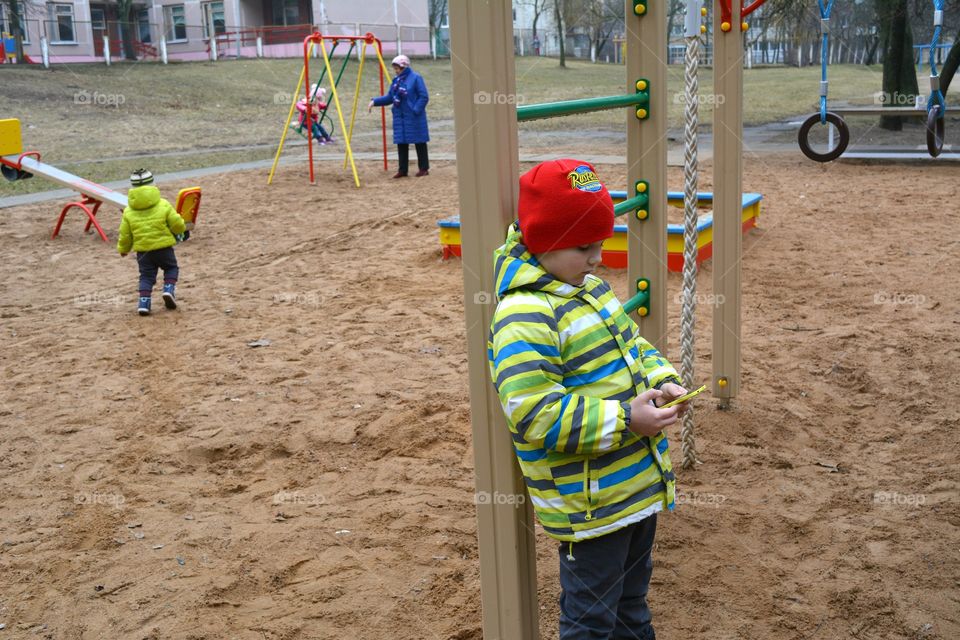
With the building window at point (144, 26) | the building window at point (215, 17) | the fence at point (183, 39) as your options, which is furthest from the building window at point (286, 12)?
the building window at point (144, 26)

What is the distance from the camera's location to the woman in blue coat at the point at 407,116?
13.2 meters

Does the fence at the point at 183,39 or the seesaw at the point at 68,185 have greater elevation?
the fence at the point at 183,39

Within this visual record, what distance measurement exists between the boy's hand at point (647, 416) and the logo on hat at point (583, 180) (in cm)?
49

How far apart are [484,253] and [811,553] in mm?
1857

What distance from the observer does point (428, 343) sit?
5.96 metres

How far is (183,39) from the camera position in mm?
42656

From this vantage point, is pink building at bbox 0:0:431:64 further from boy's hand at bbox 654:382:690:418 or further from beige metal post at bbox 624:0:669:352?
boy's hand at bbox 654:382:690:418

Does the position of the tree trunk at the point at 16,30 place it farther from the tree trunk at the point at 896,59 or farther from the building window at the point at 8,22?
the tree trunk at the point at 896,59

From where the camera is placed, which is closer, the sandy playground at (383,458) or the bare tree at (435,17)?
the sandy playground at (383,458)

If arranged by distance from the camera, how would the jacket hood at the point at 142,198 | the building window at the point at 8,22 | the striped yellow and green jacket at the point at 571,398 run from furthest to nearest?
the building window at the point at 8,22
the jacket hood at the point at 142,198
the striped yellow and green jacket at the point at 571,398

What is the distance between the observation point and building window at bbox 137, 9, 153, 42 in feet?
139

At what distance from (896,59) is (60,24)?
3295cm

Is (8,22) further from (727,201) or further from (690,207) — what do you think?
(690,207)

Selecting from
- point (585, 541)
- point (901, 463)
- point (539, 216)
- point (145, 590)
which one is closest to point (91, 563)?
point (145, 590)
